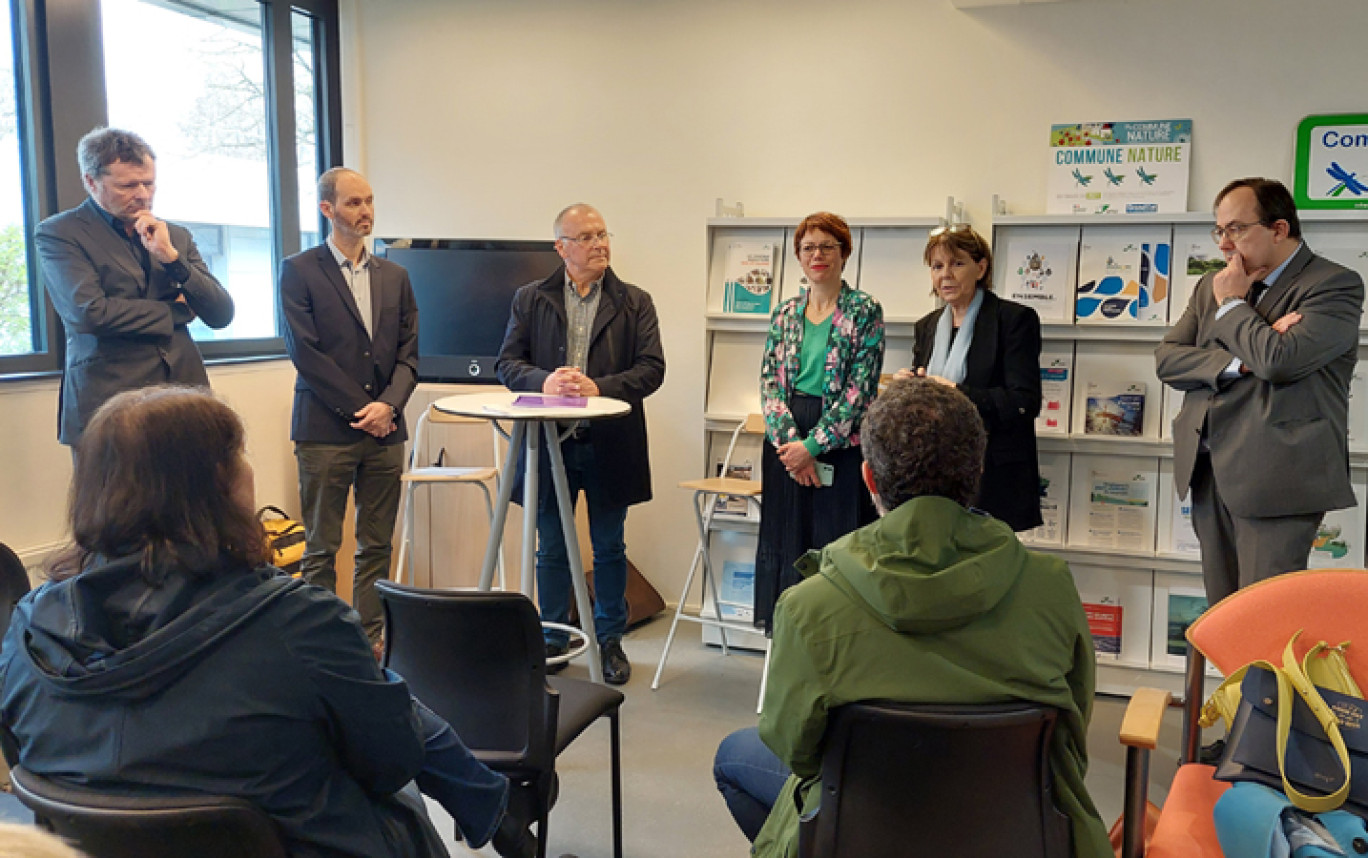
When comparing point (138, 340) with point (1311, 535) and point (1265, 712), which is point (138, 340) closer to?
point (1265, 712)

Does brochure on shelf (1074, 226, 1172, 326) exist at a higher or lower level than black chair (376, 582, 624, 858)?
higher

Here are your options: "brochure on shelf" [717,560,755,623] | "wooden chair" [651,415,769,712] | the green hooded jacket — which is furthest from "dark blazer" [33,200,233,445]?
the green hooded jacket

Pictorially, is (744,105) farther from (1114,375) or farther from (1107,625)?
(1107,625)

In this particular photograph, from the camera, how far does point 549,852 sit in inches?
102

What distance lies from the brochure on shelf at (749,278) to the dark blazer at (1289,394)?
1.79 metres

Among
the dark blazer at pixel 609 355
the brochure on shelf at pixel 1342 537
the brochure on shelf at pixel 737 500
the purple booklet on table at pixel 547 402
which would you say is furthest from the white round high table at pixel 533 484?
the brochure on shelf at pixel 1342 537

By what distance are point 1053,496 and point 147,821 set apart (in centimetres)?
347

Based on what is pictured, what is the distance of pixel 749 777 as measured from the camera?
1900mm

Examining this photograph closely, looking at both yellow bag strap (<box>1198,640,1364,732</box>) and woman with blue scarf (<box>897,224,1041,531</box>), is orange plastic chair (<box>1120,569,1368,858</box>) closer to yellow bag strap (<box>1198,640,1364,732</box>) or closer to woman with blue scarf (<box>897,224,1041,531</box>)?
yellow bag strap (<box>1198,640,1364,732</box>)

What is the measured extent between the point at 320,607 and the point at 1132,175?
3.60 meters

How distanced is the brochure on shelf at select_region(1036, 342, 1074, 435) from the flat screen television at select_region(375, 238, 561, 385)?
2226 millimetres

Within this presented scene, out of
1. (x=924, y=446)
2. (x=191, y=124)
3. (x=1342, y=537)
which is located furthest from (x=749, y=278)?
(x=924, y=446)

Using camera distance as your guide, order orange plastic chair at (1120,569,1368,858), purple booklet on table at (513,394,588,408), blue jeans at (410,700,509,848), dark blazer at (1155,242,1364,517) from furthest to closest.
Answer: purple booklet on table at (513,394,588,408) → dark blazer at (1155,242,1364,517) → orange plastic chair at (1120,569,1368,858) → blue jeans at (410,700,509,848)

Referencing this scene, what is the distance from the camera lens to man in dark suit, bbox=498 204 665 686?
3609 millimetres
